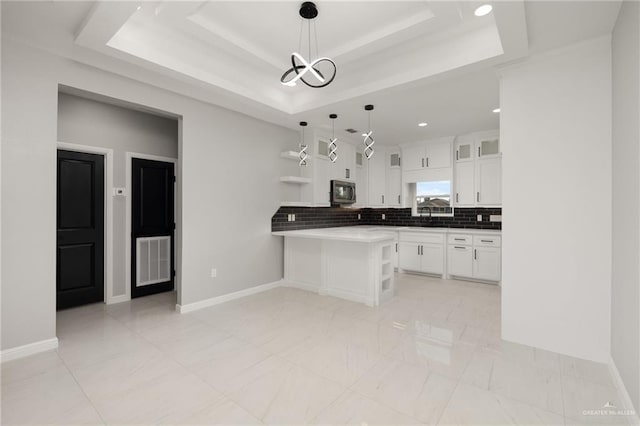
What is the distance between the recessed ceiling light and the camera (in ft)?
7.58

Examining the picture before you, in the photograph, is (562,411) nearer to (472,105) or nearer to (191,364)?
(191,364)

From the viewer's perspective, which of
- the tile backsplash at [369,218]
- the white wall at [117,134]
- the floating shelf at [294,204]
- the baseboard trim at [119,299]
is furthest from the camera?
the tile backsplash at [369,218]

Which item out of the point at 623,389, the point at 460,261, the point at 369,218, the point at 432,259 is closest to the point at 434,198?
the point at 432,259

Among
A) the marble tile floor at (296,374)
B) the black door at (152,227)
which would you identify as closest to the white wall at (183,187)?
the marble tile floor at (296,374)

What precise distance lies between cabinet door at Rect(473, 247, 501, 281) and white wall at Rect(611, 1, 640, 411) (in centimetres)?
270

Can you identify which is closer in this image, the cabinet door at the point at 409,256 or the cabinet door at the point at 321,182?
the cabinet door at the point at 321,182

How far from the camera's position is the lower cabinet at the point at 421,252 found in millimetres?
5531

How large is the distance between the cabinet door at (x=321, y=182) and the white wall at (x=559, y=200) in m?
2.96

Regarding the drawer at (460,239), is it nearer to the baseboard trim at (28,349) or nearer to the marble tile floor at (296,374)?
the marble tile floor at (296,374)

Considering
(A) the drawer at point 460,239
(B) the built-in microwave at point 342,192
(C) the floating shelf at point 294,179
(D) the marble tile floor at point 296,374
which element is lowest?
(D) the marble tile floor at point 296,374

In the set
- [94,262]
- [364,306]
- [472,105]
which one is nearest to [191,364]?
[364,306]

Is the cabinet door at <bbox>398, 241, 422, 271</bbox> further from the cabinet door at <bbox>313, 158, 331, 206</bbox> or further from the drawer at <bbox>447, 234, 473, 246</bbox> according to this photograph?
the cabinet door at <bbox>313, 158, 331, 206</bbox>

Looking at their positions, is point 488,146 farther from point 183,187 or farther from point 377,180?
point 183,187

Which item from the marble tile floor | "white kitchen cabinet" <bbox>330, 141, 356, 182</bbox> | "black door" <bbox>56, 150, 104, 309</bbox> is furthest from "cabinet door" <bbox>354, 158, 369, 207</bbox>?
"black door" <bbox>56, 150, 104, 309</bbox>
